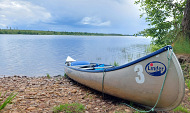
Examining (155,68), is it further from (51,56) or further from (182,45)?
(51,56)

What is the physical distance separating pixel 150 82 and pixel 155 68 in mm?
401

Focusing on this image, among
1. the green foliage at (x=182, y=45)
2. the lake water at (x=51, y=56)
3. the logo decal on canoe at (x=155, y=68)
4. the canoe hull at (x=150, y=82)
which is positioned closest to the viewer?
the canoe hull at (x=150, y=82)

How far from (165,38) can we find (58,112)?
8.03 meters

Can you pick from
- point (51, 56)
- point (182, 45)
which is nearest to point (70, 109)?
point (182, 45)

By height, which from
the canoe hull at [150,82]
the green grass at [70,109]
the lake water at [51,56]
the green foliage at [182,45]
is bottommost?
the lake water at [51,56]

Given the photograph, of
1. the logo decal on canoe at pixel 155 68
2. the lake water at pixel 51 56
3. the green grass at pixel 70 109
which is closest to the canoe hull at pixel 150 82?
the logo decal on canoe at pixel 155 68

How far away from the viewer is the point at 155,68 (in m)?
3.79

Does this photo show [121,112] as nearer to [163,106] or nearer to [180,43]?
[163,106]

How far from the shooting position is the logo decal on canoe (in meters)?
3.70

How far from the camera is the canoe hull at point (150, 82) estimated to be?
3582 millimetres

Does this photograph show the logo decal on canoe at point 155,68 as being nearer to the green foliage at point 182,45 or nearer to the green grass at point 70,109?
the green grass at point 70,109

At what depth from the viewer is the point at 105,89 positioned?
5238 mm

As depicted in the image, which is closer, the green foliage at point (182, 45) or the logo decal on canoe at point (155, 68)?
the logo decal on canoe at point (155, 68)

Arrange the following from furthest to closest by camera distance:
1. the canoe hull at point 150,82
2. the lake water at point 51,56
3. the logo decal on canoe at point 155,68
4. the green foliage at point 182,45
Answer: the lake water at point 51,56 → the green foliage at point 182,45 → the logo decal on canoe at point 155,68 → the canoe hull at point 150,82
